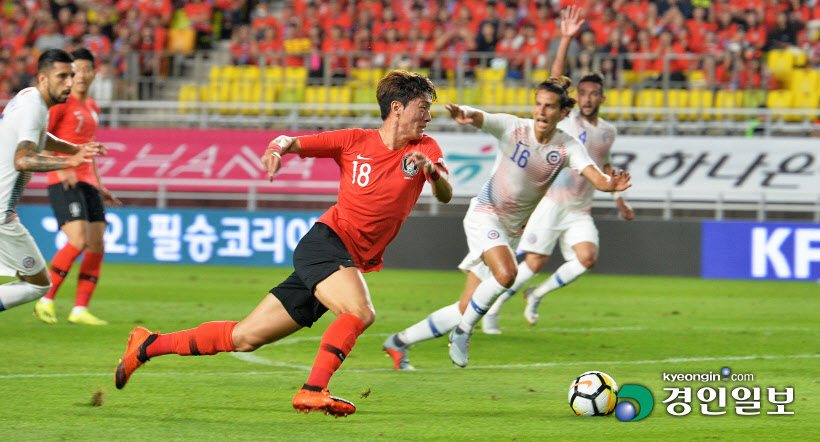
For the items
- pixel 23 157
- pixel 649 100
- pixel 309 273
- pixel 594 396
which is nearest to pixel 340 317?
pixel 309 273

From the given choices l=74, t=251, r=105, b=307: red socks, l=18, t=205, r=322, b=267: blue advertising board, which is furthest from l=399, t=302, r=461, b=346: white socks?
l=18, t=205, r=322, b=267: blue advertising board

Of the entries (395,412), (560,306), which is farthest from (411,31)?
(395,412)

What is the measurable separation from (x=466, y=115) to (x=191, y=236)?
34.8ft

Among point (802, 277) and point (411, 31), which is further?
point (411, 31)

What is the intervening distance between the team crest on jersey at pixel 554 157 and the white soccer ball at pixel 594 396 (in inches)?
93.8

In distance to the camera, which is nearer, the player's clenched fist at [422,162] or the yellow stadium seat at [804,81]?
the player's clenched fist at [422,162]

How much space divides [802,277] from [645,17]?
6.89 meters

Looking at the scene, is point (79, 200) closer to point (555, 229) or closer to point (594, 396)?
point (555, 229)

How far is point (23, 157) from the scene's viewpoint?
685 cm

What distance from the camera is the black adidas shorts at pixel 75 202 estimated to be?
9.37 meters

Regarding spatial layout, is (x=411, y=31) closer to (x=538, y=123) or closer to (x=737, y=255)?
(x=737, y=255)

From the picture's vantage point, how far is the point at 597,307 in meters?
11.8

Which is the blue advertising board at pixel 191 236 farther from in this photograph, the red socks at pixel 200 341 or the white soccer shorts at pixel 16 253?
the red socks at pixel 200 341

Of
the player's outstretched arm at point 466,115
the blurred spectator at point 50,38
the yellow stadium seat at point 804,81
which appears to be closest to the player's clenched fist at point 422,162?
the player's outstretched arm at point 466,115
